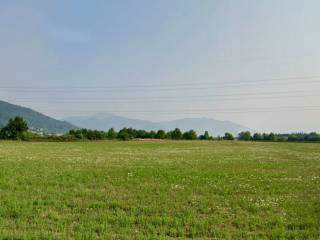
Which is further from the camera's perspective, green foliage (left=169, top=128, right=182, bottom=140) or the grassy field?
green foliage (left=169, top=128, right=182, bottom=140)

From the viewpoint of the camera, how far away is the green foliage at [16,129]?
9331cm

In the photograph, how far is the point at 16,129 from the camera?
307 feet

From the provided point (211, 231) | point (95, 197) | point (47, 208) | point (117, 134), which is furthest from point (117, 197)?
point (117, 134)

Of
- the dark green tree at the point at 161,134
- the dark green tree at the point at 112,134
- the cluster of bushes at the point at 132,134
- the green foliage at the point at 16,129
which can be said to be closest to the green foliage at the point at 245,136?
the cluster of bushes at the point at 132,134

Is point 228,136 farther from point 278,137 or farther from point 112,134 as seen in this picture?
point 112,134

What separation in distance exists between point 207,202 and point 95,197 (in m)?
3.69

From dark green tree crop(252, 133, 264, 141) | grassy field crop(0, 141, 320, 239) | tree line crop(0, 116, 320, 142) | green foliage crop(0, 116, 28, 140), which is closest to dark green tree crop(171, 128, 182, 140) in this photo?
tree line crop(0, 116, 320, 142)

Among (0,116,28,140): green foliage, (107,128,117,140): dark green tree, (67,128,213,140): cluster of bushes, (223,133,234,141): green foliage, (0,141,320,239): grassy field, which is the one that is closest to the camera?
(0,141,320,239): grassy field

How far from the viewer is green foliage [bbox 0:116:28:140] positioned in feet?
306

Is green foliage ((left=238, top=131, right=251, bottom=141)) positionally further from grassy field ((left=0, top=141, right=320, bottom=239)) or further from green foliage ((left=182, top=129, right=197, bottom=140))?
grassy field ((left=0, top=141, right=320, bottom=239))

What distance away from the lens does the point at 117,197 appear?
13070 millimetres

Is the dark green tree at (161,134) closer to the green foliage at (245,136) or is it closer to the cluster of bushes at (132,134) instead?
the cluster of bushes at (132,134)

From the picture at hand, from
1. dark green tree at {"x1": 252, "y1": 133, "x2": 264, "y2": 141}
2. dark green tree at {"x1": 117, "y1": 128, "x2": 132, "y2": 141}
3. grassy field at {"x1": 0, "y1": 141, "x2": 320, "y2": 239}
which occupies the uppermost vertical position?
dark green tree at {"x1": 252, "y1": 133, "x2": 264, "y2": 141}

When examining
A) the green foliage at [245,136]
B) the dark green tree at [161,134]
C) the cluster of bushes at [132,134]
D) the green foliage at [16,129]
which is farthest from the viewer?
the green foliage at [245,136]
